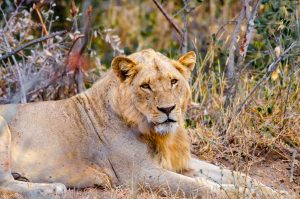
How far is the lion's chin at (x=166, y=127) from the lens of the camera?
566 centimetres

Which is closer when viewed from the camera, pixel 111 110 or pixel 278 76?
pixel 111 110

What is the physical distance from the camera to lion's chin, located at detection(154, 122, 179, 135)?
5.66 metres

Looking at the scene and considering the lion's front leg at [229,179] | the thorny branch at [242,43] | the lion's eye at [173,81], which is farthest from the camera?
the thorny branch at [242,43]

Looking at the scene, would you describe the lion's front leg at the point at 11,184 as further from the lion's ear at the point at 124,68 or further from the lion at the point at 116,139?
the lion's ear at the point at 124,68

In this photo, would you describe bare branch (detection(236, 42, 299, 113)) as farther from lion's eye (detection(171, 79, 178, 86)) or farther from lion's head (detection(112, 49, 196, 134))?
lion's eye (detection(171, 79, 178, 86))

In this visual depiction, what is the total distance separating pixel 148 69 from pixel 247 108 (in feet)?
5.79

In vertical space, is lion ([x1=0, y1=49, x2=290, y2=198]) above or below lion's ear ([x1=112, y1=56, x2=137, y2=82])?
below

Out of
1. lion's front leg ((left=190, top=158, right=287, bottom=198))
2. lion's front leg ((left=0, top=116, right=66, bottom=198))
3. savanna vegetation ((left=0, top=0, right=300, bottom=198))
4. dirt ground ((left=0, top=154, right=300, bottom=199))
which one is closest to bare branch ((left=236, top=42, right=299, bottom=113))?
savanna vegetation ((left=0, top=0, right=300, bottom=198))

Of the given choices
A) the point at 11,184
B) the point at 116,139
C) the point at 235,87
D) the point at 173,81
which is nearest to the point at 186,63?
the point at 173,81

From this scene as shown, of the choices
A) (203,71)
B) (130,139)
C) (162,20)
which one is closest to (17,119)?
(130,139)

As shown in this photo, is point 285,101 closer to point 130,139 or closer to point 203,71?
point 203,71

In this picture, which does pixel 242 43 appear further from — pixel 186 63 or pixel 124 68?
pixel 124 68

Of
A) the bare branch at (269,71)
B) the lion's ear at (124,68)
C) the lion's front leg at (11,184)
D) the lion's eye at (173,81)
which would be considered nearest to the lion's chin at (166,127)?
the lion's eye at (173,81)

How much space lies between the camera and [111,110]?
600cm
